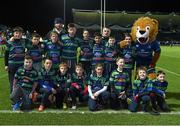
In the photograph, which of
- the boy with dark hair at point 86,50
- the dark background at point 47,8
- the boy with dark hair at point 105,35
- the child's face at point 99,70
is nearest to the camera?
the child's face at point 99,70

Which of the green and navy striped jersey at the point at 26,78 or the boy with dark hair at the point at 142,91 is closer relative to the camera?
the boy with dark hair at the point at 142,91

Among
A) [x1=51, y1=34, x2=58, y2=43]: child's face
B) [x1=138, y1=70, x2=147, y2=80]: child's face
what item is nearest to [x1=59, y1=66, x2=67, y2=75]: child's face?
[x1=51, y1=34, x2=58, y2=43]: child's face

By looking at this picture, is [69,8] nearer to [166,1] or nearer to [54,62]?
[166,1]

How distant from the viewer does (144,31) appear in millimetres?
10742

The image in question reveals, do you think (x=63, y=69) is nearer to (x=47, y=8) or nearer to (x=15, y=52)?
(x=15, y=52)

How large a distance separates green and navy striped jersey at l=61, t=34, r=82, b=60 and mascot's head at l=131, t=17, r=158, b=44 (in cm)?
160

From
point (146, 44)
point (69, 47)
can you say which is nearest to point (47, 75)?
→ point (69, 47)

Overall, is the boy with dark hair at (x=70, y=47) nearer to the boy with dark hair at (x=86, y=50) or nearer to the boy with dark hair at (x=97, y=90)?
the boy with dark hair at (x=86, y=50)

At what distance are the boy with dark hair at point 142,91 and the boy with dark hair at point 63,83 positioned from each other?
1.40 metres

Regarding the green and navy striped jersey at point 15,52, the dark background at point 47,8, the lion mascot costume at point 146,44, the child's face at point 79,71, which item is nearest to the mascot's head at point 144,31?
the lion mascot costume at point 146,44

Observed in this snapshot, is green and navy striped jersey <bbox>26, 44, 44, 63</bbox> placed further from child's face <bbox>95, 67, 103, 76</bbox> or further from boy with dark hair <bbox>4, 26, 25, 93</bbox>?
child's face <bbox>95, 67, 103, 76</bbox>

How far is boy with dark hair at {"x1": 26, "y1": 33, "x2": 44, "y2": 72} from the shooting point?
9.80 m

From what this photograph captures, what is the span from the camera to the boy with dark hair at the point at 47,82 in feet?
28.9

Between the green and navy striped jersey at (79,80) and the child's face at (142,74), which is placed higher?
the child's face at (142,74)
